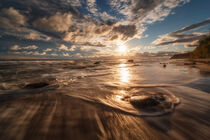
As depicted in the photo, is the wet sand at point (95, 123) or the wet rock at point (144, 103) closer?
the wet sand at point (95, 123)

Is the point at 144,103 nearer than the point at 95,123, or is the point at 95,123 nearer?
the point at 95,123

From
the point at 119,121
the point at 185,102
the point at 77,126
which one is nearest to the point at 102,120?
the point at 119,121

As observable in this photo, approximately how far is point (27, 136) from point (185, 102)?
3.81 metres

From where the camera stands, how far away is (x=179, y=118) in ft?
6.02

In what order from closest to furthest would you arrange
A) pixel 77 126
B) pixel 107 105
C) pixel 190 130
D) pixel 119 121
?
pixel 190 130 → pixel 77 126 → pixel 119 121 → pixel 107 105

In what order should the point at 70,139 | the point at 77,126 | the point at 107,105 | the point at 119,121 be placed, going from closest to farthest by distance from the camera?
the point at 70,139
the point at 77,126
the point at 119,121
the point at 107,105

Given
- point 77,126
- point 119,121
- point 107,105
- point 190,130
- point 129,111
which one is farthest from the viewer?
point 107,105

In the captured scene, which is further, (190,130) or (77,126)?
(77,126)

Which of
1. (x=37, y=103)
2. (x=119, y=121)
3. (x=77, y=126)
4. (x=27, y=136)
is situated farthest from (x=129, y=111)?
(x=37, y=103)

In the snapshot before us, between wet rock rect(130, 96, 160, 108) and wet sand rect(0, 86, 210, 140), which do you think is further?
wet rock rect(130, 96, 160, 108)

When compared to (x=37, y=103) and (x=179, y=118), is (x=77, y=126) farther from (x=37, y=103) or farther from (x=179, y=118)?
(x=179, y=118)

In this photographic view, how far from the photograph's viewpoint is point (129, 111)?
84.6 inches

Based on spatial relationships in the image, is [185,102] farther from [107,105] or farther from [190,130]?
[107,105]

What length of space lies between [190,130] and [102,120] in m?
1.62
